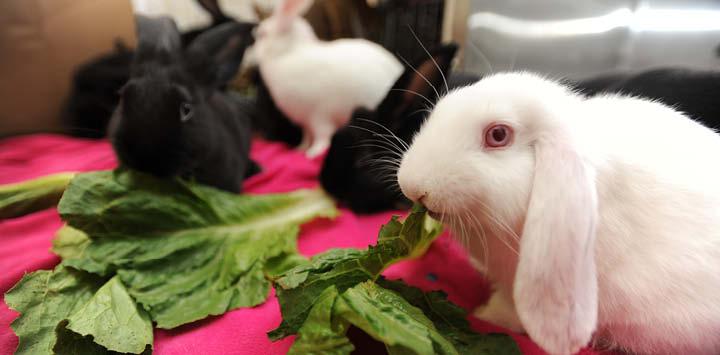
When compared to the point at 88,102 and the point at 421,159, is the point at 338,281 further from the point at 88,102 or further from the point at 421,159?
the point at 88,102

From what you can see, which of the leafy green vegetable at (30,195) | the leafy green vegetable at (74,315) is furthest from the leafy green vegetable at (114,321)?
the leafy green vegetable at (30,195)

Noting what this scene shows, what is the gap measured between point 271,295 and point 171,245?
30 cm

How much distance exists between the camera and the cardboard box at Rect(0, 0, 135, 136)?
4.65ft

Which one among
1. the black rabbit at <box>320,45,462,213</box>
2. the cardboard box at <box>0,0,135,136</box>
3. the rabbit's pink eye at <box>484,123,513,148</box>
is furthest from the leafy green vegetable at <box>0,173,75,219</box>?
the rabbit's pink eye at <box>484,123,513,148</box>

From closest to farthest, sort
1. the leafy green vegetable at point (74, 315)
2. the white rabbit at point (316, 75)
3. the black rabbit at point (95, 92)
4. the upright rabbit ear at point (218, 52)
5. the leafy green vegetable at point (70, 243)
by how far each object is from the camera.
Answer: the leafy green vegetable at point (74, 315), the leafy green vegetable at point (70, 243), the upright rabbit ear at point (218, 52), the black rabbit at point (95, 92), the white rabbit at point (316, 75)

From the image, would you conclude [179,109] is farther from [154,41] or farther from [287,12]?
[287,12]

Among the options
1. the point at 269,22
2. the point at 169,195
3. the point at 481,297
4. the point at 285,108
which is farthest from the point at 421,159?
the point at 269,22

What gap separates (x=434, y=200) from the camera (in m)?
0.70

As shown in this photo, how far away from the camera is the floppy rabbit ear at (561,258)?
58 centimetres

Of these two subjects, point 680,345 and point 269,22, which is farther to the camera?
point 269,22

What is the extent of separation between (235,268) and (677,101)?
4.45 feet

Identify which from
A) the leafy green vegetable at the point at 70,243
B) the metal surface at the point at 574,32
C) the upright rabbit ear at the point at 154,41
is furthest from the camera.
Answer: the metal surface at the point at 574,32

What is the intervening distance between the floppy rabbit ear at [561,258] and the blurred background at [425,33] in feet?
2.35

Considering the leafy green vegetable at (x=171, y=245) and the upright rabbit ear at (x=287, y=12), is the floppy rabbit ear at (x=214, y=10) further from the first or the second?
the leafy green vegetable at (x=171, y=245)
